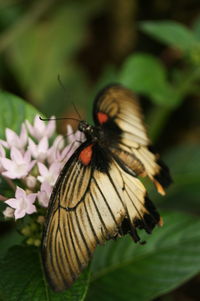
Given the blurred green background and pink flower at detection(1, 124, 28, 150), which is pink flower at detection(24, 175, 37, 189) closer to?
pink flower at detection(1, 124, 28, 150)

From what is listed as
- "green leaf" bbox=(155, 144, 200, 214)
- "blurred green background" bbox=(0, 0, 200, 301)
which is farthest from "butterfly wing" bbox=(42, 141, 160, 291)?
"blurred green background" bbox=(0, 0, 200, 301)

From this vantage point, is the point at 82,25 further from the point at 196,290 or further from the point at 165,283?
the point at 165,283

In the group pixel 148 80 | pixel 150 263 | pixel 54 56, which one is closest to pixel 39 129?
pixel 150 263

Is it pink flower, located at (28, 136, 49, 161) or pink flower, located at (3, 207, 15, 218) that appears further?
pink flower, located at (28, 136, 49, 161)

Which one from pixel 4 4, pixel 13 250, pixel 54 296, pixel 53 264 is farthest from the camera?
pixel 4 4

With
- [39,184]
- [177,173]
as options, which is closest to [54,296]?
[39,184]
